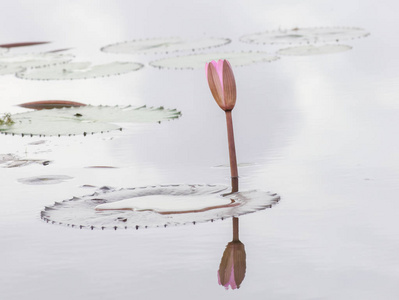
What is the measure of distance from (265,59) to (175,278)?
16.2 ft

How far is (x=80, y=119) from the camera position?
5.57 meters

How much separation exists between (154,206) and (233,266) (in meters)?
0.57

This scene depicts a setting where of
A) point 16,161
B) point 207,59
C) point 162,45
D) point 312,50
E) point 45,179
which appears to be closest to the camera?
point 45,179

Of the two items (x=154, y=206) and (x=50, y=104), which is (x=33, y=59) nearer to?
(x=50, y=104)

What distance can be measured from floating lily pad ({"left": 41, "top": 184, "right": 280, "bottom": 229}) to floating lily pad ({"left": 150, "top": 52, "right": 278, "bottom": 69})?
3936mm

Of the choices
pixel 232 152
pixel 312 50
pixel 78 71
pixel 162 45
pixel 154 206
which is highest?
pixel 162 45

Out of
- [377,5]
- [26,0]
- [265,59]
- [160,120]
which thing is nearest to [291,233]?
[160,120]

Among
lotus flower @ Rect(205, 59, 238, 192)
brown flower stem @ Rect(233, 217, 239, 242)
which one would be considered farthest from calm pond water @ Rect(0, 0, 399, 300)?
lotus flower @ Rect(205, 59, 238, 192)

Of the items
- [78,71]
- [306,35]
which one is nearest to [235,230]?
[78,71]

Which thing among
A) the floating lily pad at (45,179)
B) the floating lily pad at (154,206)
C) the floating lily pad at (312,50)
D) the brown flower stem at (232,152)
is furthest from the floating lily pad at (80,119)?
the floating lily pad at (312,50)

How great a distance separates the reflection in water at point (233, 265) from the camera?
2.88m

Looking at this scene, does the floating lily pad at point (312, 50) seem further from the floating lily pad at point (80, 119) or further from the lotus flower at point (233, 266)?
the lotus flower at point (233, 266)

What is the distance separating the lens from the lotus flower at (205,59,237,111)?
3824 mm

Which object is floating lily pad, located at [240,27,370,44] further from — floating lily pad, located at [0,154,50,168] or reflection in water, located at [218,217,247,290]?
reflection in water, located at [218,217,247,290]
